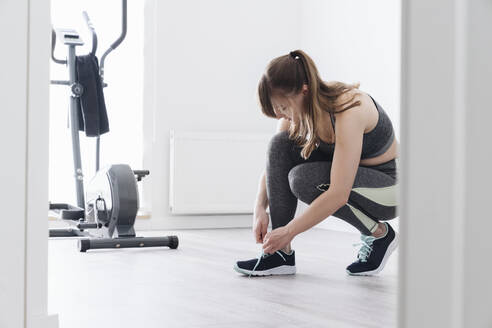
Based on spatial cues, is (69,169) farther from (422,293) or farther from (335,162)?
(422,293)

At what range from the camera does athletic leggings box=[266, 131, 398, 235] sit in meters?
2.03

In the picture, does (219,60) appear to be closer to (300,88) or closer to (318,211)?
(300,88)

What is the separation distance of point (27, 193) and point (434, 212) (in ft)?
2.03

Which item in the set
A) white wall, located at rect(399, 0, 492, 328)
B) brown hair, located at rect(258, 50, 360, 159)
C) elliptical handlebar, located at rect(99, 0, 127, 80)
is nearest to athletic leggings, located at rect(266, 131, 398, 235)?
brown hair, located at rect(258, 50, 360, 159)

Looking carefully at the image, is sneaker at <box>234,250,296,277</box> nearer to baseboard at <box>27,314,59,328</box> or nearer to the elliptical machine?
the elliptical machine

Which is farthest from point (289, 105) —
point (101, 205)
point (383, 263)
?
point (101, 205)

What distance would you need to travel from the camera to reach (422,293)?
65 cm

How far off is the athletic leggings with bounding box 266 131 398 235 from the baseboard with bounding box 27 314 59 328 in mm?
1081

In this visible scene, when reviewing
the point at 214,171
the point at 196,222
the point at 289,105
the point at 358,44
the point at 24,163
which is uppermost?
the point at 358,44

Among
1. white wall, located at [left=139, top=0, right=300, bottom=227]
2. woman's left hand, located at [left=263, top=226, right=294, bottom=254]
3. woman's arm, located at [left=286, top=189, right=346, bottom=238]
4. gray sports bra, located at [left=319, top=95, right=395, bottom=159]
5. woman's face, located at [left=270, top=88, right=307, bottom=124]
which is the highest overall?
white wall, located at [left=139, top=0, right=300, bottom=227]

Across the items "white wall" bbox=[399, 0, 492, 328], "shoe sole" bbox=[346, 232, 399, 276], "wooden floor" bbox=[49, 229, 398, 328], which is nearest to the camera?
"white wall" bbox=[399, 0, 492, 328]

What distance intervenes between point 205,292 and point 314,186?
52 centimetres

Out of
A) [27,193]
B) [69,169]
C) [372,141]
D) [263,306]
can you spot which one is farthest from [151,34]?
[27,193]

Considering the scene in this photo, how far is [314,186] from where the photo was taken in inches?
79.9
